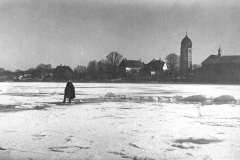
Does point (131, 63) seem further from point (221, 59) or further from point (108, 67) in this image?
point (221, 59)

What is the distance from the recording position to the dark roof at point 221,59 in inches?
3878

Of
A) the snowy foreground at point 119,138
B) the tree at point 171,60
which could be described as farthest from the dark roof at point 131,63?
the snowy foreground at point 119,138

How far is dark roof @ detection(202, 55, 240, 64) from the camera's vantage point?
3878 inches

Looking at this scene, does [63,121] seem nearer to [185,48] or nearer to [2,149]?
[2,149]

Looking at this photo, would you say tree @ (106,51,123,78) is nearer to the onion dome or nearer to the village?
the village

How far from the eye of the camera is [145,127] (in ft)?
28.2

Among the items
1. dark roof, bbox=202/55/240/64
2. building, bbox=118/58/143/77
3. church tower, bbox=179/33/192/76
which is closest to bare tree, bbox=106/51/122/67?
building, bbox=118/58/143/77

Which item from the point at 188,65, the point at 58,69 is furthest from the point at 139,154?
the point at 58,69

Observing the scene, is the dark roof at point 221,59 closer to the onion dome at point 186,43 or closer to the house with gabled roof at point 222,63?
the house with gabled roof at point 222,63

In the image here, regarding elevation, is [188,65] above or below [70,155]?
above

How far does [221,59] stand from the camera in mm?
102125

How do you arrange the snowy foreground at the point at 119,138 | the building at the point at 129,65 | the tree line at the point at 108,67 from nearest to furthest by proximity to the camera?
the snowy foreground at the point at 119,138 → the tree line at the point at 108,67 → the building at the point at 129,65

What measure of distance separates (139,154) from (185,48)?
11509 cm

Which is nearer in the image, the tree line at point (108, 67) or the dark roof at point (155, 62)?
the tree line at point (108, 67)
